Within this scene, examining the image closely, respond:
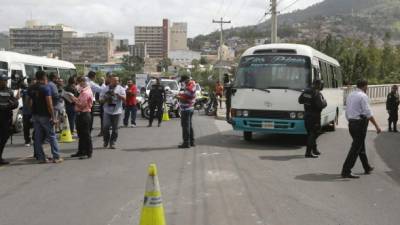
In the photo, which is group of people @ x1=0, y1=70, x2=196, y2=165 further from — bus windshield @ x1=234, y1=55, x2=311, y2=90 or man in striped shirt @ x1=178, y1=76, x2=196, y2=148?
bus windshield @ x1=234, y1=55, x2=311, y2=90

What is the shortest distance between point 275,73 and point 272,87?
435 mm

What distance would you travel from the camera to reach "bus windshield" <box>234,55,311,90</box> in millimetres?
13359

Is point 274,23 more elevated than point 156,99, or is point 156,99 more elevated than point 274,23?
point 274,23

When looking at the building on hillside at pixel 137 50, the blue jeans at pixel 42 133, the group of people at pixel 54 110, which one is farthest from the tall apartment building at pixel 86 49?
the blue jeans at pixel 42 133

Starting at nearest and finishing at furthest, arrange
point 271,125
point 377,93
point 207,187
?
point 207,187 → point 271,125 → point 377,93

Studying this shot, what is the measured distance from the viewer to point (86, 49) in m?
156

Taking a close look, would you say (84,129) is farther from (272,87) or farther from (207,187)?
(272,87)

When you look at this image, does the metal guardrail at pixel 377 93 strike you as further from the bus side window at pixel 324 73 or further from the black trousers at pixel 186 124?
the black trousers at pixel 186 124

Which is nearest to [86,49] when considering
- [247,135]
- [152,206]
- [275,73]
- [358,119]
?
[247,135]

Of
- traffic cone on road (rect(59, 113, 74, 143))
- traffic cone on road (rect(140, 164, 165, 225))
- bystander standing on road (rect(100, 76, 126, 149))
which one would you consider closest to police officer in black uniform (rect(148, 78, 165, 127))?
traffic cone on road (rect(59, 113, 74, 143))

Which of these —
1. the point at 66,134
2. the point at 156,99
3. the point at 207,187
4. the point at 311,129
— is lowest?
the point at 207,187

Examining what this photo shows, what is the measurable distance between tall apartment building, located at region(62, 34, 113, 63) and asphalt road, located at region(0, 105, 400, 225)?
464 feet

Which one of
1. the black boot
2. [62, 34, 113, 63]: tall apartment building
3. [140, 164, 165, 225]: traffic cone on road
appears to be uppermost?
[62, 34, 113, 63]: tall apartment building

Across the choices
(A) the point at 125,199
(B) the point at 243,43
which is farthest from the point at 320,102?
(B) the point at 243,43
